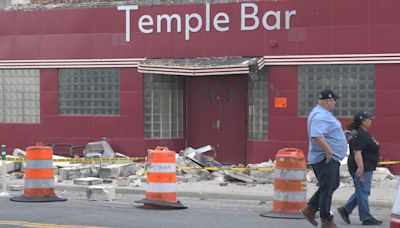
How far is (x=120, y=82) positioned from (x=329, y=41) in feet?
18.4

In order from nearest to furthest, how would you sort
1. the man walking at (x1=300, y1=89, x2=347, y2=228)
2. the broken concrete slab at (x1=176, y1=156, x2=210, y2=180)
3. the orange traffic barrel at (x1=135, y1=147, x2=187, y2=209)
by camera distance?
the man walking at (x1=300, y1=89, x2=347, y2=228), the orange traffic barrel at (x1=135, y1=147, x2=187, y2=209), the broken concrete slab at (x1=176, y1=156, x2=210, y2=180)

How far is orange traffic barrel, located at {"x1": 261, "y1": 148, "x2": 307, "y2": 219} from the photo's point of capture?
1052cm

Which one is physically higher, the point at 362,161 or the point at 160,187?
the point at 362,161

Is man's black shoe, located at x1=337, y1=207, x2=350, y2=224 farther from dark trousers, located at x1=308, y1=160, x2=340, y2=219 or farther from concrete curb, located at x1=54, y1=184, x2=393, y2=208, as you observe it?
concrete curb, located at x1=54, y1=184, x2=393, y2=208

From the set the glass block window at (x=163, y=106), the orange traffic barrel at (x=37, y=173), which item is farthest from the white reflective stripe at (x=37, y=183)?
the glass block window at (x=163, y=106)

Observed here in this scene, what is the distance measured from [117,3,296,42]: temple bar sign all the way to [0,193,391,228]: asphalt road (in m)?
5.63

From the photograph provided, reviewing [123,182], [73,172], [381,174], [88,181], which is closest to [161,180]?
[123,182]

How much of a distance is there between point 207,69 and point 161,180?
239 inches

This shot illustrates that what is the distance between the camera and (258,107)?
17.7 metres

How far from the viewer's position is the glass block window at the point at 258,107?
57.6 ft

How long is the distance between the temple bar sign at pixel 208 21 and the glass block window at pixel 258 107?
122 centimetres

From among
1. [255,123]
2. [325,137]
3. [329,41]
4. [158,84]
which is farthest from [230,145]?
[325,137]

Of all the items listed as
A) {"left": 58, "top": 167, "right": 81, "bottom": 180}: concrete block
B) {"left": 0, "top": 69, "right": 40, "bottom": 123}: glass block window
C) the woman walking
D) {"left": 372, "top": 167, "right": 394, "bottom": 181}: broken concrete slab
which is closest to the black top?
the woman walking

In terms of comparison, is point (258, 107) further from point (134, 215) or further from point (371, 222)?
point (371, 222)
